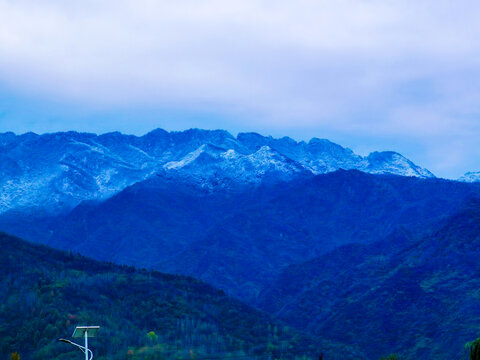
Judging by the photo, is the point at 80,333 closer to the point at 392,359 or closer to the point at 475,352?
the point at 475,352

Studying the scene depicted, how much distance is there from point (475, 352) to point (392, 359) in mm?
37769

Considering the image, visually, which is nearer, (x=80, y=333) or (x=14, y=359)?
(x=80, y=333)

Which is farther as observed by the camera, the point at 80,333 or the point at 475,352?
the point at 475,352

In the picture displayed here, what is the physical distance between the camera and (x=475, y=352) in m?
89.2

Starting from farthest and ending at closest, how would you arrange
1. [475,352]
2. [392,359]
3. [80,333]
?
[392,359] → [475,352] → [80,333]

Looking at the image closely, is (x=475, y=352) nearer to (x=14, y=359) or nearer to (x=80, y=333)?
(x=80, y=333)

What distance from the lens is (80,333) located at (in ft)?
240

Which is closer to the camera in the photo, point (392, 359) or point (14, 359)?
point (14, 359)

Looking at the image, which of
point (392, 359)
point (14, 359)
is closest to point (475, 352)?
point (392, 359)

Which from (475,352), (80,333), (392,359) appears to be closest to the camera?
(80,333)

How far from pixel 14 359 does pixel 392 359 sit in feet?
203

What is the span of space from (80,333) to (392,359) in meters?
67.3

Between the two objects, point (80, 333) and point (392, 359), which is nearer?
point (80, 333)

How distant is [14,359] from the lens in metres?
91.2
